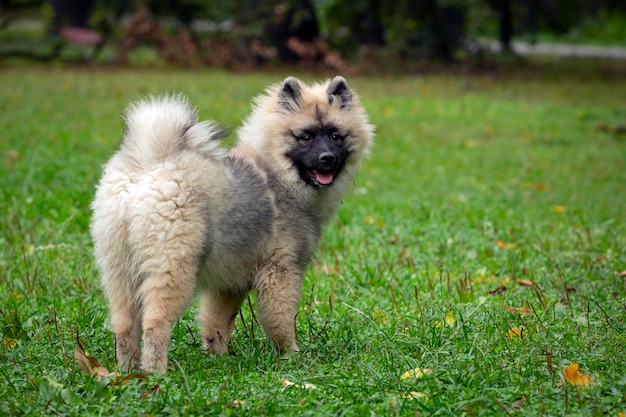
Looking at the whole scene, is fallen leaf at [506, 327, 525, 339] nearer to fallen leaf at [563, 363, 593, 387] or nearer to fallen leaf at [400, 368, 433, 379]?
fallen leaf at [563, 363, 593, 387]

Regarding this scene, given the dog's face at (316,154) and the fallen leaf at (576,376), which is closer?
the fallen leaf at (576,376)

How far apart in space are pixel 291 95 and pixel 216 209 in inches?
52.8

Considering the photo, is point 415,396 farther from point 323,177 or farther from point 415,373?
point 323,177

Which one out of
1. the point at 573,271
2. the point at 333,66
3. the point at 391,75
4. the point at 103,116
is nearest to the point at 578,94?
the point at 391,75

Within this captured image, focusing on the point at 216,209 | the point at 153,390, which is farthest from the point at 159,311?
the point at 216,209

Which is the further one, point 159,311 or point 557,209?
point 557,209

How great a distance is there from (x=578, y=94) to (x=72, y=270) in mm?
17185

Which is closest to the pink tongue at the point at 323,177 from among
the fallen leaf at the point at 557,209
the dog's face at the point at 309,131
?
the dog's face at the point at 309,131

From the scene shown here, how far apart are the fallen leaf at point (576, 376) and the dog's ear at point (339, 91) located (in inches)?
95.9

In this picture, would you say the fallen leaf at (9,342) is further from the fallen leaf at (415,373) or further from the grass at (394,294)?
the fallen leaf at (415,373)

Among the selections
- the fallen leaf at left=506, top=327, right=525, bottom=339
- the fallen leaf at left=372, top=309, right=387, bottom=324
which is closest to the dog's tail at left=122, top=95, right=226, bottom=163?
the fallen leaf at left=372, top=309, right=387, bottom=324

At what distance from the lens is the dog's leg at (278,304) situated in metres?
5.16

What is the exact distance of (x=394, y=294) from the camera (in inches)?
243

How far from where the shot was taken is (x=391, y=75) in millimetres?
24141
